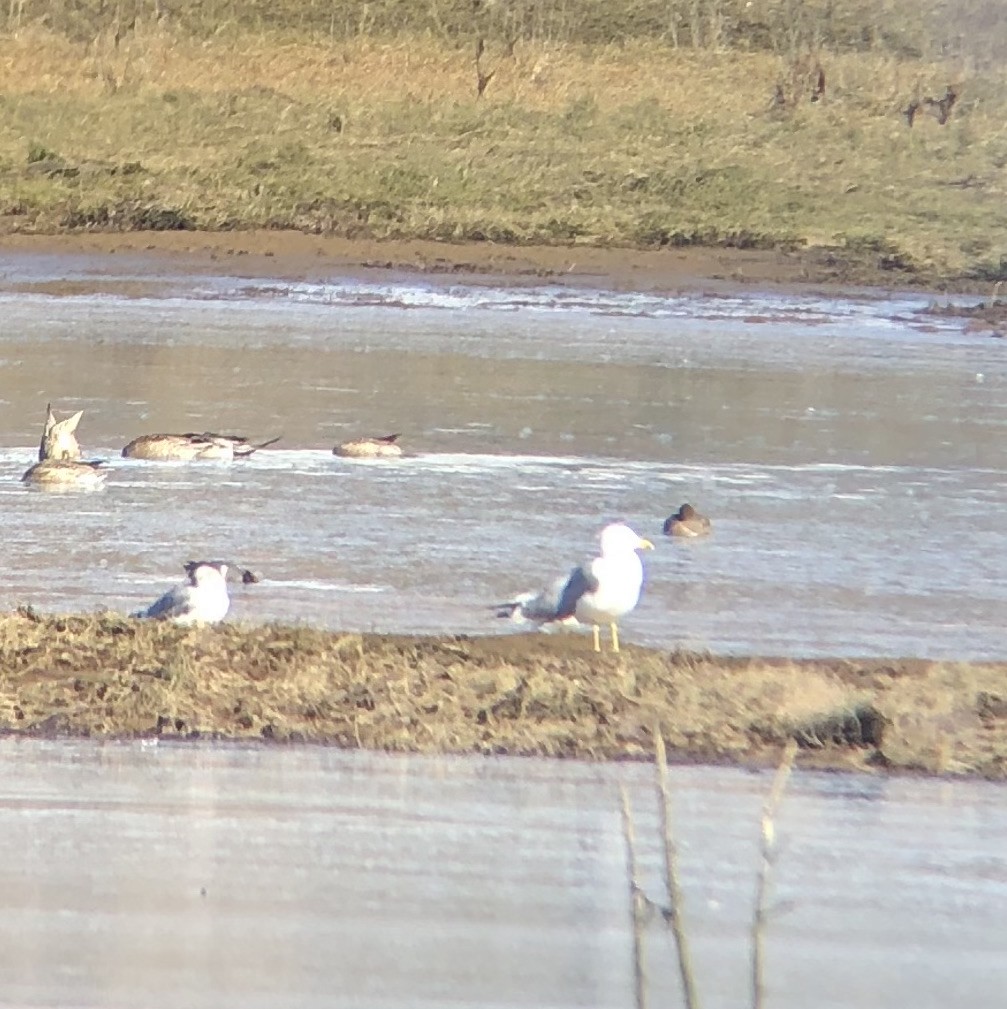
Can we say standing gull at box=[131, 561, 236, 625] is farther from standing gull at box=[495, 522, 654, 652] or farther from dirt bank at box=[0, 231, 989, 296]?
dirt bank at box=[0, 231, 989, 296]

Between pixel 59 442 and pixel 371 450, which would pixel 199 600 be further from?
pixel 371 450

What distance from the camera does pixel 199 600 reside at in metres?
7.40

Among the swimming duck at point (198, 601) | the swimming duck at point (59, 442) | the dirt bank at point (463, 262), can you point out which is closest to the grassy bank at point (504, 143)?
the dirt bank at point (463, 262)

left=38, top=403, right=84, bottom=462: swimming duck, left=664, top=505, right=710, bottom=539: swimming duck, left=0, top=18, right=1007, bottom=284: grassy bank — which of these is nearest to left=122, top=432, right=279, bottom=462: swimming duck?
left=38, top=403, right=84, bottom=462: swimming duck

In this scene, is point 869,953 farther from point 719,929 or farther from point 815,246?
point 815,246

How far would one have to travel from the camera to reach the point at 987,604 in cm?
872

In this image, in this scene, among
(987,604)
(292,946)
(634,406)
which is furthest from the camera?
(634,406)

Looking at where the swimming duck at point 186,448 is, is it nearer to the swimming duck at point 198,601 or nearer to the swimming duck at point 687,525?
the swimming duck at point 687,525

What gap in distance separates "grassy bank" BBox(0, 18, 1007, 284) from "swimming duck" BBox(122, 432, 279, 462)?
10676 mm

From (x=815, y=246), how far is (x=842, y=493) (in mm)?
11275

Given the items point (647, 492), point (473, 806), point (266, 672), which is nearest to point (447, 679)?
point (266, 672)

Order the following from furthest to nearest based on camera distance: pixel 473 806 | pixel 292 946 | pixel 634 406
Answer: pixel 634 406, pixel 473 806, pixel 292 946

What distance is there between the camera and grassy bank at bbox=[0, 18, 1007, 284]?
22562mm

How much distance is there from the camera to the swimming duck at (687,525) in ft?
32.1
